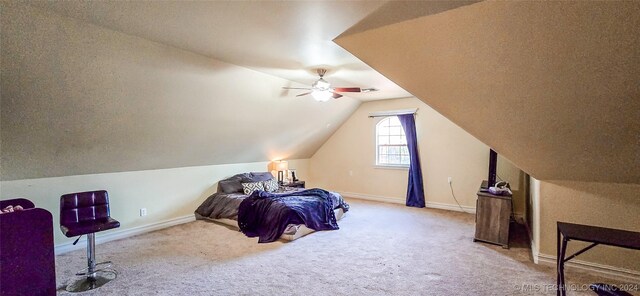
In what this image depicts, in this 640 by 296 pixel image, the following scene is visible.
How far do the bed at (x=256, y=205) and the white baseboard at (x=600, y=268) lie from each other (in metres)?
2.53

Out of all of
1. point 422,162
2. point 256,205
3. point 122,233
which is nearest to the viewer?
point 122,233

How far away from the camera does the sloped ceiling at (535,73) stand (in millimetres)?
1332

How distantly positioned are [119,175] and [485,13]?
4.72m

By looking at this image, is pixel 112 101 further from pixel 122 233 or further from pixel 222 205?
pixel 222 205

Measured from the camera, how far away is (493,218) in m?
3.62

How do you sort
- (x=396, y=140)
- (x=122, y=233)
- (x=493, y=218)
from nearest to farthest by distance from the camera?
1. (x=493, y=218)
2. (x=122, y=233)
3. (x=396, y=140)

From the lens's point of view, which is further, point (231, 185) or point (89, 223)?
point (231, 185)

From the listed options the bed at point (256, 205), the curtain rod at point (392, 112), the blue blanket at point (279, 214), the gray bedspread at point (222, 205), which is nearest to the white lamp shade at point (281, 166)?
the bed at point (256, 205)

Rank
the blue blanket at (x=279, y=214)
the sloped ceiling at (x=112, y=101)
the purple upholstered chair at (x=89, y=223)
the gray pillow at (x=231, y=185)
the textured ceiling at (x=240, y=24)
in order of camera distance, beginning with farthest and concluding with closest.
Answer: the gray pillow at (x=231, y=185) < the blue blanket at (x=279, y=214) < the purple upholstered chair at (x=89, y=223) < the sloped ceiling at (x=112, y=101) < the textured ceiling at (x=240, y=24)

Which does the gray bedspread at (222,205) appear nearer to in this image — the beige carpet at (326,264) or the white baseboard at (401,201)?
the beige carpet at (326,264)

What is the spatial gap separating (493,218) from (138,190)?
497cm

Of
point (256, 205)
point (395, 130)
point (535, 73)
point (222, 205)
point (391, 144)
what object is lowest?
point (222, 205)

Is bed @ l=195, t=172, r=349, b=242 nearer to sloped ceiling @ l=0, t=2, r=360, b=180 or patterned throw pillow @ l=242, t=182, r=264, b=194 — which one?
patterned throw pillow @ l=242, t=182, r=264, b=194

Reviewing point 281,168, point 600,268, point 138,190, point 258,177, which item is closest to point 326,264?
point 600,268
